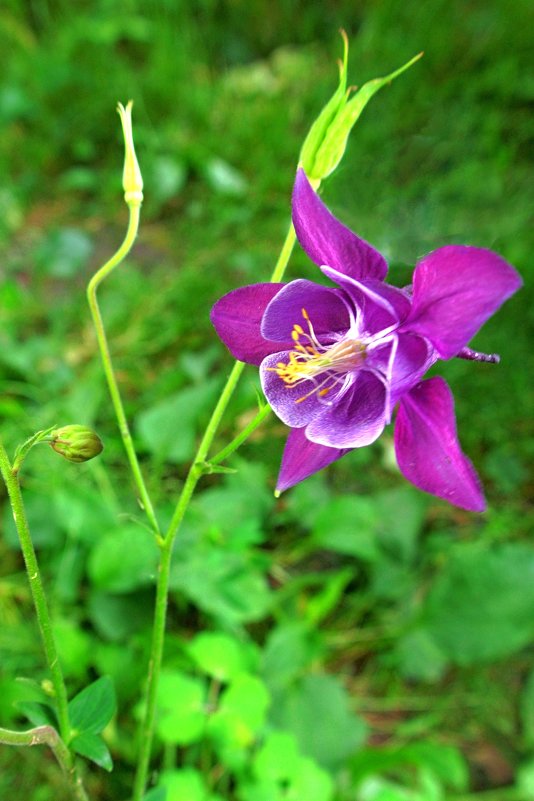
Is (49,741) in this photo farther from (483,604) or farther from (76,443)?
(483,604)

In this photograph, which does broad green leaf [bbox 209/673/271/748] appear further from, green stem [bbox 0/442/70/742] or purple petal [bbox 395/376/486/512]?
purple petal [bbox 395/376/486/512]

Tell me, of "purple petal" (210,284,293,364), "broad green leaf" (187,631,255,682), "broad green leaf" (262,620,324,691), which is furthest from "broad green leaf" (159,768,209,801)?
"purple petal" (210,284,293,364)

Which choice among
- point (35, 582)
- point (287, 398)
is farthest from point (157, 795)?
point (287, 398)

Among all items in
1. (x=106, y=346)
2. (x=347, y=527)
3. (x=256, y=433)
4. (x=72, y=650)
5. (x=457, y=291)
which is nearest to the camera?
(x=457, y=291)

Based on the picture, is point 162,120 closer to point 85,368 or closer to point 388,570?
point 85,368

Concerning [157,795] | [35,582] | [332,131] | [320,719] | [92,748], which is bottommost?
[320,719]

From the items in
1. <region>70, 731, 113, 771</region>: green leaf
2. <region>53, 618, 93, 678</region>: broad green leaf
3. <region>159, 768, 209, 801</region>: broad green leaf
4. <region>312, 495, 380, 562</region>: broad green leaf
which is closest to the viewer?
<region>70, 731, 113, 771</region>: green leaf

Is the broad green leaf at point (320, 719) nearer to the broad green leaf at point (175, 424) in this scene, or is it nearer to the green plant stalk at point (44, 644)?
the broad green leaf at point (175, 424)
